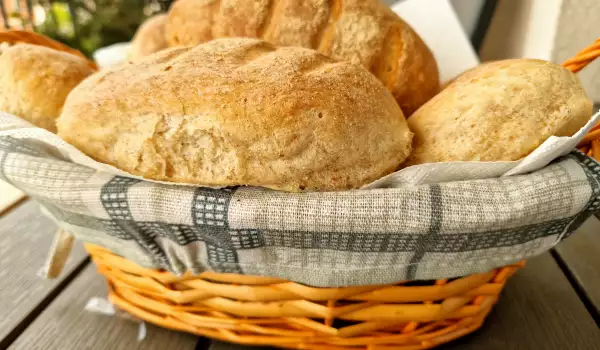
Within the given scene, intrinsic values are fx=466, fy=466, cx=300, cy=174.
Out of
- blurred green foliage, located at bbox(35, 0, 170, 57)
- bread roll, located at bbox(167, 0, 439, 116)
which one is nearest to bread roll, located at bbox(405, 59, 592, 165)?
bread roll, located at bbox(167, 0, 439, 116)

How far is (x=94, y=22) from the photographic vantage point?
2533mm

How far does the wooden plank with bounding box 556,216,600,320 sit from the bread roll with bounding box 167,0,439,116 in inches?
13.1

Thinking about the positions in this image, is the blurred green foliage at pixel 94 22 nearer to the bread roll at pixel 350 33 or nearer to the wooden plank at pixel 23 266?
the wooden plank at pixel 23 266

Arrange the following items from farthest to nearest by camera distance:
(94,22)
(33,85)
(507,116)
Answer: (94,22)
(33,85)
(507,116)

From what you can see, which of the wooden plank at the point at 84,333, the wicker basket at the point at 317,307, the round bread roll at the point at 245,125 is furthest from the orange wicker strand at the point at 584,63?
the wooden plank at the point at 84,333

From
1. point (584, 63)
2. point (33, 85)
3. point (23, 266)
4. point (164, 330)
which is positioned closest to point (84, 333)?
point (164, 330)

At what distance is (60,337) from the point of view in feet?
1.84

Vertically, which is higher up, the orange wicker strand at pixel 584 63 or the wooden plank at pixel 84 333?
the orange wicker strand at pixel 584 63

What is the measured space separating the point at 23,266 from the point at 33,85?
28cm

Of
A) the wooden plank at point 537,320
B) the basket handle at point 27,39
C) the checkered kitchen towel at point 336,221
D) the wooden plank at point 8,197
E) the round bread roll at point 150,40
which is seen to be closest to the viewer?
the checkered kitchen towel at point 336,221

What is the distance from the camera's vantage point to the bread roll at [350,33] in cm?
71

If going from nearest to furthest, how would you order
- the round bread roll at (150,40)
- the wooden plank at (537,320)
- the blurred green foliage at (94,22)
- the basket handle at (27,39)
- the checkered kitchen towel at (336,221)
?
the checkered kitchen towel at (336,221)
the wooden plank at (537,320)
the basket handle at (27,39)
the round bread roll at (150,40)
the blurred green foliage at (94,22)

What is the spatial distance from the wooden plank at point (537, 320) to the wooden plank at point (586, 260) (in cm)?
2

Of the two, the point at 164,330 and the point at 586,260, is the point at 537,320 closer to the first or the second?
the point at 586,260
